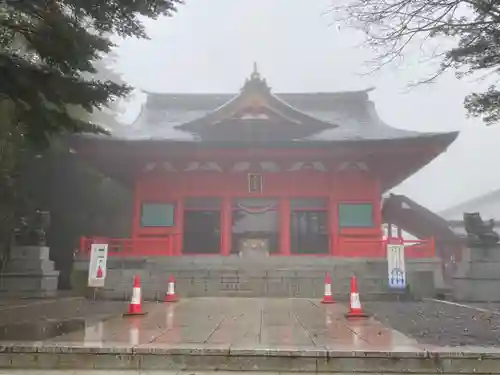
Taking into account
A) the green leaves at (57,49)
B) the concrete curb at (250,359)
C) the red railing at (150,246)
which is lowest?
the concrete curb at (250,359)

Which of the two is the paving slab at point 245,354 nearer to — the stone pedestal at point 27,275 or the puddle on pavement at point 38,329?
the puddle on pavement at point 38,329

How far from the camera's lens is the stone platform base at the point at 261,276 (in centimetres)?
1608

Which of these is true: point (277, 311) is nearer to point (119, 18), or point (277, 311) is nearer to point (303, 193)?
point (119, 18)

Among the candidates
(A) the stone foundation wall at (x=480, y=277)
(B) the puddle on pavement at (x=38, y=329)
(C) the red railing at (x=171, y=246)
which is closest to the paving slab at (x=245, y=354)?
(B) the puddle on pavement at (x=38, y=329)

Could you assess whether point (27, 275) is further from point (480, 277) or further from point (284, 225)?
point (480, 277)

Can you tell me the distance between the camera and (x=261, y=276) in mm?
16922

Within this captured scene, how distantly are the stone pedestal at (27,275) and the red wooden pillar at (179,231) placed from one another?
15.6ft

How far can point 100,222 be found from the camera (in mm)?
24000

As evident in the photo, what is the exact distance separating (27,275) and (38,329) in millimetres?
9496

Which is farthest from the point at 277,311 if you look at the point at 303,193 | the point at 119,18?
the point at 303,193

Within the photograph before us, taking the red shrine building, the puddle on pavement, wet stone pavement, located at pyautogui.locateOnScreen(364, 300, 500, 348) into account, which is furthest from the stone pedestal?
wet stone pavement, located at pyautogui.locateOnScreen(364, 300, 500, 348)

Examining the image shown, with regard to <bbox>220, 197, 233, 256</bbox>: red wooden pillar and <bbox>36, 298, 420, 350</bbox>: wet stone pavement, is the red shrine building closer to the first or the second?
<bbox>220, 197, 233, 256</bbox>: red wooden pillar

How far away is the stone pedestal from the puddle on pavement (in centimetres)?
796

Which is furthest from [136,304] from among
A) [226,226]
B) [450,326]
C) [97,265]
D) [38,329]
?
[226,226]
